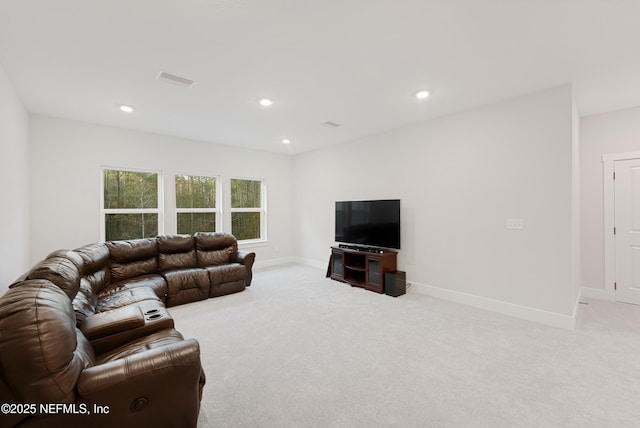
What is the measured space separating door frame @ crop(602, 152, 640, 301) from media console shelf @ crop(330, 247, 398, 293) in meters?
3.03

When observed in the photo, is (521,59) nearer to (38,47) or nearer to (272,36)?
(272,36)

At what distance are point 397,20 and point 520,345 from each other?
3.18 meters

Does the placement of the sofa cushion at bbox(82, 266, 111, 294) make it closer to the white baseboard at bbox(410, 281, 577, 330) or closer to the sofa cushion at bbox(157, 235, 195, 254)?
the sofa cushion at bbox(157, 235, 195, 254)

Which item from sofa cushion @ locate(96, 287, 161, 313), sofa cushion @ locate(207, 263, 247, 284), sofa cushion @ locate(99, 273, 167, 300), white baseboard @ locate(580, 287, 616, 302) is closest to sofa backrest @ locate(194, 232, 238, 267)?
sofa cushion @ locate(207, 263, 247, 284)

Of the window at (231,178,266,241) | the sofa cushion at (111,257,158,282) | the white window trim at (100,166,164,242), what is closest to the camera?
the sofa cushion at (111,257,158,282)

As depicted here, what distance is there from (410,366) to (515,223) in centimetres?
236

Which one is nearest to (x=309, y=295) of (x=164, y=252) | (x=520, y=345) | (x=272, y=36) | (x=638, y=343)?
(x=164, y=252)

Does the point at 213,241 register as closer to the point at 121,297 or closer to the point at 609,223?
the point at 121,297

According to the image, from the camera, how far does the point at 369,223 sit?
484cm

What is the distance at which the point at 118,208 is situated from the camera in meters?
4.74

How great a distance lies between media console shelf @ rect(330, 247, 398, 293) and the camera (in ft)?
14.5

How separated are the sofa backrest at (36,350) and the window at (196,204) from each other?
4300 millimetres

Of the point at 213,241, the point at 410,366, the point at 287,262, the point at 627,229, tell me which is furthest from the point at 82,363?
the point at 627,229

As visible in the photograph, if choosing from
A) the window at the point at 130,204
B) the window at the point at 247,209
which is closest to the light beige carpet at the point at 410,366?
the window at the point at 130,204
